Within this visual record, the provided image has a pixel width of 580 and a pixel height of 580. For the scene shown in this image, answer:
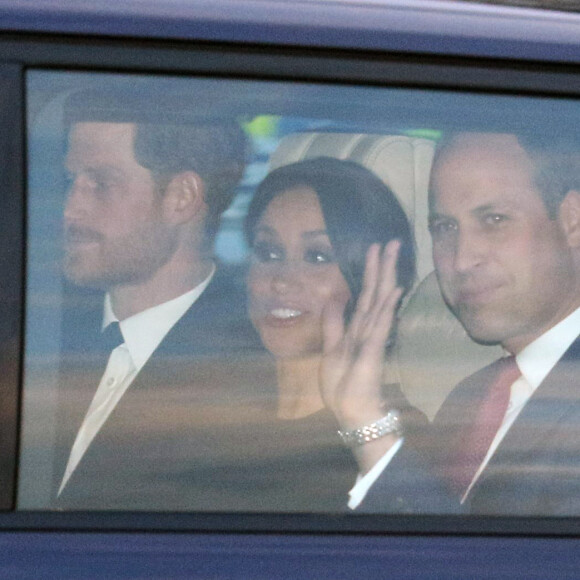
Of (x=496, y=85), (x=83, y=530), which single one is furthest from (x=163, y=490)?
(x=496, y=85)

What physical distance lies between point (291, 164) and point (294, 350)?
0.34 meters

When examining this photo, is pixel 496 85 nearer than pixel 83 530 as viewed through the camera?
No

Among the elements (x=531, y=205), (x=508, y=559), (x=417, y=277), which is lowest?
(x=508, y=559)

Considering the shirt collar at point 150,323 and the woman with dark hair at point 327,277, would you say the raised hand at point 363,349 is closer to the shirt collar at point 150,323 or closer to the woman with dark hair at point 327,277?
the woman with dark hair at point 327,277

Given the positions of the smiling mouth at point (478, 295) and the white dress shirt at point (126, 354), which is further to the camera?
the smiling mouth at point (478, 295)

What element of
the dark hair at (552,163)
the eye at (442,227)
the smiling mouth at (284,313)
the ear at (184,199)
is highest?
the dark hair at (552,163)

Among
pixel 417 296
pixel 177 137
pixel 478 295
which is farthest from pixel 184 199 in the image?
pixel 478 295

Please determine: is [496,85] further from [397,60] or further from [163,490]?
[163,490]

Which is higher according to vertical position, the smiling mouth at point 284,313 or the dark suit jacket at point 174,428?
the smiling mouth at point 284,313

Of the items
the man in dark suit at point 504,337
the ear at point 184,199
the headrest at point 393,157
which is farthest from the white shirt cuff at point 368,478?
the ear at point 184,199

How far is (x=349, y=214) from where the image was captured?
2145mm

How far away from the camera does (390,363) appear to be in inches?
83.7

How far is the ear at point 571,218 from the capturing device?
7.20ft

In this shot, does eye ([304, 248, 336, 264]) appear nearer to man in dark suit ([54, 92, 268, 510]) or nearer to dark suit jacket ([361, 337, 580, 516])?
man in dark suit ([54, 92, 268, 510])
